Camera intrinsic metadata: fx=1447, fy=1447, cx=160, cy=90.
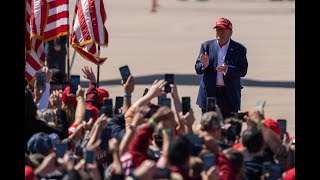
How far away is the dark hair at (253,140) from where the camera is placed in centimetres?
1052

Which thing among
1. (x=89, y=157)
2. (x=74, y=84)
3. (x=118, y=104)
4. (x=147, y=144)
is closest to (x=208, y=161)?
(x=147, y=144)

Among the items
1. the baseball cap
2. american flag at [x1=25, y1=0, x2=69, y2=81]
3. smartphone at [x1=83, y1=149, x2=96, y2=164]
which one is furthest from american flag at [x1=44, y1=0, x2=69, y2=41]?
smartphone at [x1=83, y1=149, x2=96, y2=164]

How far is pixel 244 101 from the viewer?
20.2m

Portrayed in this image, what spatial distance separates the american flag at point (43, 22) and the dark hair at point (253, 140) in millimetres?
5237

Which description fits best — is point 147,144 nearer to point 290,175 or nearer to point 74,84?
point 290,175

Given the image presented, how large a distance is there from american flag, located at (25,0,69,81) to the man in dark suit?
1581 millimetres

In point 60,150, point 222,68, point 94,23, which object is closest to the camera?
point 60,150

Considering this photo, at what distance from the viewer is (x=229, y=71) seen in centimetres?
1503

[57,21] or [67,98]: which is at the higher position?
[57,21]

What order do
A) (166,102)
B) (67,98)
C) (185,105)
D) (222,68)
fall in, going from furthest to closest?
(222,68), (67,98), (185,105), (166,102)

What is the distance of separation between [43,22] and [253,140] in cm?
548

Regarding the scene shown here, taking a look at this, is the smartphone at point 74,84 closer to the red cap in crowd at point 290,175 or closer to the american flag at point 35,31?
the american flag at point 35,31
